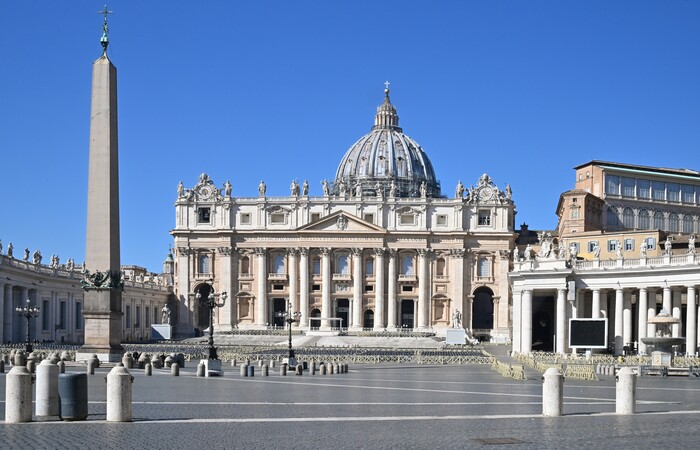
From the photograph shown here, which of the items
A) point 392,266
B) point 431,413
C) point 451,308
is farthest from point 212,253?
point 431,413

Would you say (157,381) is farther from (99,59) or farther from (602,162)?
(602,162)

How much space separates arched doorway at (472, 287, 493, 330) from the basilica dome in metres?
26.4

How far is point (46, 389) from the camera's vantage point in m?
18.2

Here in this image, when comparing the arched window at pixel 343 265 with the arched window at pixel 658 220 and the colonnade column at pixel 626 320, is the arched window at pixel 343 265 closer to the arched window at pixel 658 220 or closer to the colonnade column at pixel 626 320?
the arched window at pixel 658 220

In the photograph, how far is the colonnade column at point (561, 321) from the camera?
56.6m

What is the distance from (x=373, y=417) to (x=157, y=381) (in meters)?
13.9

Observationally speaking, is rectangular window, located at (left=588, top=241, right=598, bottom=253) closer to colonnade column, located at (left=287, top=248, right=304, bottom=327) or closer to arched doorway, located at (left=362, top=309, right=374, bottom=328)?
arched doorway, located at (left=362, top=309, right=374, bottom=328)

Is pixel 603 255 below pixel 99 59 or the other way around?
below

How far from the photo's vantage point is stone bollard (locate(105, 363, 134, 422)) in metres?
17.3

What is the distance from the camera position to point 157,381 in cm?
3166

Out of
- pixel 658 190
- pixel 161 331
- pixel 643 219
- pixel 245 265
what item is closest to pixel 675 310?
pixel 643 219

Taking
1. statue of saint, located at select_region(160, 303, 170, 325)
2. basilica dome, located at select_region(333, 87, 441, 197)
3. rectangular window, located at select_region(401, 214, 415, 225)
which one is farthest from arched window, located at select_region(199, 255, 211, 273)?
basilica dome, located at select_region(333, 87, 441, 197)

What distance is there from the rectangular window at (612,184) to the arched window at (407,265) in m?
26.8

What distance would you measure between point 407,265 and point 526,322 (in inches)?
2205
